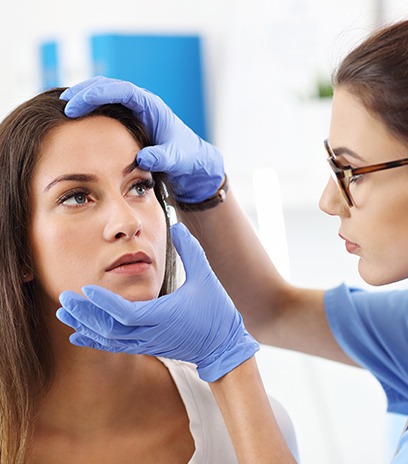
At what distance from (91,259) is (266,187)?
1524 mm

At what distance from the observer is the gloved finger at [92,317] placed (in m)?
1.14

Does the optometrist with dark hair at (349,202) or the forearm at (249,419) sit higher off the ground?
the optometrist with dark hair at (349,202)

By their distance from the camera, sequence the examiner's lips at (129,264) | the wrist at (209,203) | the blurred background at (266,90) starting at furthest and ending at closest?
the blurred background at (266,90) → the wrist at (209,203) → the examiner's lips at (129,264)

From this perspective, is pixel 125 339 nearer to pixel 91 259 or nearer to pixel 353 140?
pixel 91 259

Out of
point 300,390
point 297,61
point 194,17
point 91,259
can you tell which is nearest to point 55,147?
point 91,259

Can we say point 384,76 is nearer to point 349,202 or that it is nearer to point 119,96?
point 349,202

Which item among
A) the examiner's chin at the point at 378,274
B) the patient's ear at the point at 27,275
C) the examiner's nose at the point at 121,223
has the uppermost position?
the examiner's nose at the point at 121,223

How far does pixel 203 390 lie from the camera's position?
57.1 inches

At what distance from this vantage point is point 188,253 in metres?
1.29

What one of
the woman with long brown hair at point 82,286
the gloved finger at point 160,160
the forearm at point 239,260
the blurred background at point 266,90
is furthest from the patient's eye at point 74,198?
the blurred background at point 266,90

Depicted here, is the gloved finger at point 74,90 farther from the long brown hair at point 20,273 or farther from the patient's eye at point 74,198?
the patient's eye at point 74,198

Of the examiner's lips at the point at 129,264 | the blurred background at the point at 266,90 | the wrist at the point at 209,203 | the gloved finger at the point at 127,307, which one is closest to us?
the gloved finger at the point at 127,307

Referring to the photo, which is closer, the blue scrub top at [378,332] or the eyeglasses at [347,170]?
the eyeglasses at [347,170]

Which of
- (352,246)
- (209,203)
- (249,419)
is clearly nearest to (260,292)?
(209,203)
